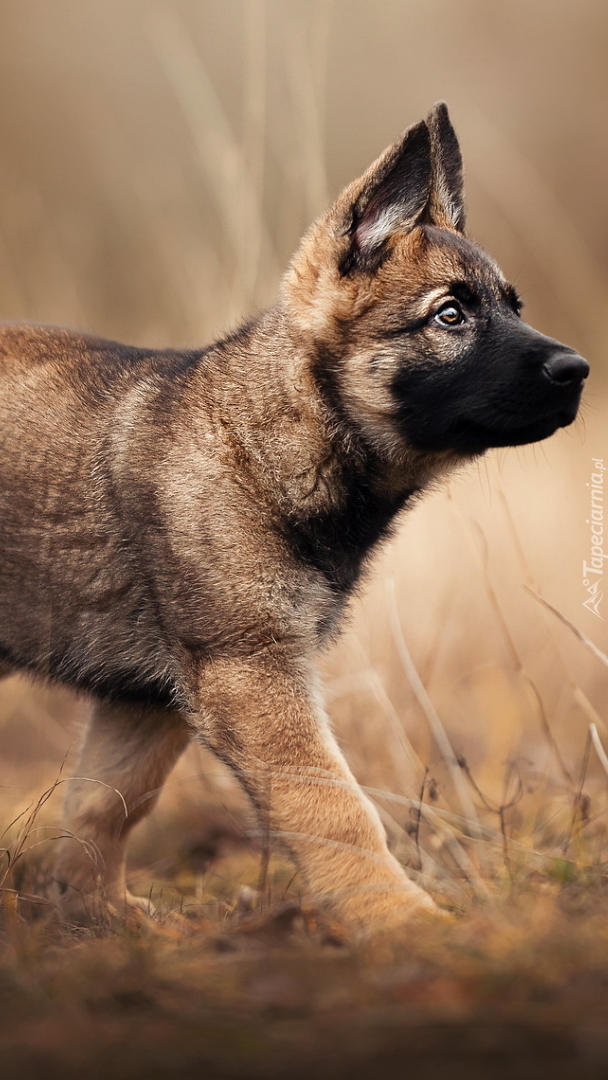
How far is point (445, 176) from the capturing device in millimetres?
4152

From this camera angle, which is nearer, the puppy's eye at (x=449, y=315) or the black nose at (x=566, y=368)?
the black nose at (x=566, y=368)

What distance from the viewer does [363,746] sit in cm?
501

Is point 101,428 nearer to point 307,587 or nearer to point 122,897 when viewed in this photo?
point 307,587

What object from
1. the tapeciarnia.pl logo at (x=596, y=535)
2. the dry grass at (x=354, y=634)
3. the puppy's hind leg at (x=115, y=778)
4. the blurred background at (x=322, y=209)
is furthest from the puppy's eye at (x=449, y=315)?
the puppy's hind leg at (x=115, y=778)

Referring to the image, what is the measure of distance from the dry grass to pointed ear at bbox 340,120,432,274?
1.11m

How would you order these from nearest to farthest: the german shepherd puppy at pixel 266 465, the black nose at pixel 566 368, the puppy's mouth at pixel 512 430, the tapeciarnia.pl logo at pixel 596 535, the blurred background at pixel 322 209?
the german shepherd puppy at pixel 266 465 < the black nose at pixel 566 368 < the puppy's mouth at pixel 512 430 < the blurred background at pixel 322 209 < the tapeciarnia.pl logo at pixel 596 535

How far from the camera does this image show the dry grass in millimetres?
1840

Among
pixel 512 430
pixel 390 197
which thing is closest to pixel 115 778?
pixel 512 430

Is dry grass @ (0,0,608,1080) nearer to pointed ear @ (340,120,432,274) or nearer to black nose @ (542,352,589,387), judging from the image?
black nose @ (542,352,589,387)

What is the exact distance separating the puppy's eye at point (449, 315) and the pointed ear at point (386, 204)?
30 cm

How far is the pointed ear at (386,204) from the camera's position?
3.61 metres

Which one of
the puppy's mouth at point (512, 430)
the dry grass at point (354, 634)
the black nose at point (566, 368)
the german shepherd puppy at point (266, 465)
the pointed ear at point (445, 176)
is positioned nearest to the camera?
the dry grass at point (354, 634)

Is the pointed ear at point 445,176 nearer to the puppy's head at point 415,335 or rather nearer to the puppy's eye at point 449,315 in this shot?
the puppy's head at point 415,335

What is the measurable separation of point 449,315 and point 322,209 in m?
1.47
